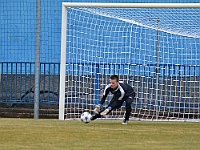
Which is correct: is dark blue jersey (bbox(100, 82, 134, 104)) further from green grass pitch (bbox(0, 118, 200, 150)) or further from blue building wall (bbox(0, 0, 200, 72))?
blue building wall (bbox(0, 0, 200, 72))

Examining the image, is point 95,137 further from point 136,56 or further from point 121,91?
point 136,56

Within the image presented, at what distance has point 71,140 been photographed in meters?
12.6

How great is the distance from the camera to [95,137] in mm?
13352

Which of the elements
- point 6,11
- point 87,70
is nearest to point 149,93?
point 87,70

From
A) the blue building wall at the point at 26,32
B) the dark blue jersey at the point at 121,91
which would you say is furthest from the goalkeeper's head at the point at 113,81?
the blue building wall at the point at 26,32

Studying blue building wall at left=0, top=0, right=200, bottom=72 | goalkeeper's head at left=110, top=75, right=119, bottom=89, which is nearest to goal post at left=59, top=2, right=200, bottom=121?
goalkeeper's head at left=110, top=75, right=119, bottom=89

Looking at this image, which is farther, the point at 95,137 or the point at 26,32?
the point at 26,32

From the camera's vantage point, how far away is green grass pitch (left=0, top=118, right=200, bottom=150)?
38.1 feet

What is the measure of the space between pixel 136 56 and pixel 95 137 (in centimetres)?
852

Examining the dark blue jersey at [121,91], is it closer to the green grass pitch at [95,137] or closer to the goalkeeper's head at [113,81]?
the goalkeeper's head at [113,81]

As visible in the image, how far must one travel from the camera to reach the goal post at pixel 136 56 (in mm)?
19797

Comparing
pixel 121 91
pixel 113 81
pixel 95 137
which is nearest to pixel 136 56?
pixel 121 91

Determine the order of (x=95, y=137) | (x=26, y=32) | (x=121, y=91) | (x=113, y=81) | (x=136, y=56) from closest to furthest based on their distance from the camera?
(x=95, y=137), (x=113, y=81), (x=121, y=91), (x=136, y=56), (x=26, y=32)

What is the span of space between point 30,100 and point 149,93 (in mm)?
3961
